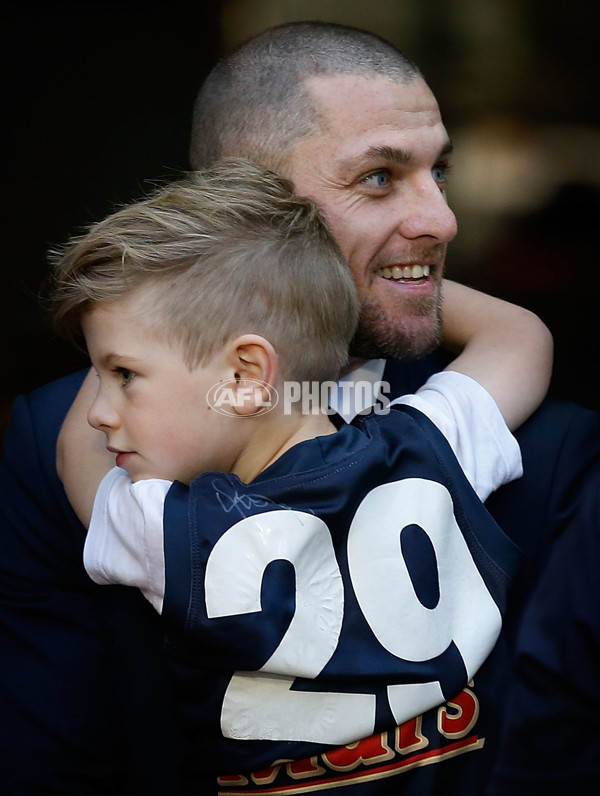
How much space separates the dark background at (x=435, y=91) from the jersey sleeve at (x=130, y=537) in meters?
1.10

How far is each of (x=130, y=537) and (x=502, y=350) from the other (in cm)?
52

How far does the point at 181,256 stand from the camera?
1017mm

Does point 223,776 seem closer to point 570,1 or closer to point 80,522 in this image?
point 80,522

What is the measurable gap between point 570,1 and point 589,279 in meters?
0.55

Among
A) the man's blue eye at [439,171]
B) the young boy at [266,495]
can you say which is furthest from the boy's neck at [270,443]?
the man's blue eye at [439,171]

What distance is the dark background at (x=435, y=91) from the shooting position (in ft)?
6.64

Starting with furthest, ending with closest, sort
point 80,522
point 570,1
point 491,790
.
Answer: point 570,1
point 80,522
point 491,790

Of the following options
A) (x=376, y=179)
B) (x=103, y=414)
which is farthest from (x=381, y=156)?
(x=103, y=414)

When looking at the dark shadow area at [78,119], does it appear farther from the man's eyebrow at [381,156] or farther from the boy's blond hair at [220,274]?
the boy's blond hair at [220,274]

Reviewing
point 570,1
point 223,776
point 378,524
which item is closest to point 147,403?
point 378,524

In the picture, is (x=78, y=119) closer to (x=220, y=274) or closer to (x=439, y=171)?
(x=439, y=171)

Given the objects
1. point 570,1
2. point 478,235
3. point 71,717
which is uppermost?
point 570,1

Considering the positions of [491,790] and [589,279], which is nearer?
[491,790]
